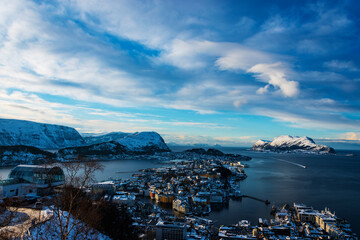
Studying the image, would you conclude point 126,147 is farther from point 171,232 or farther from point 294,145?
point 294,145

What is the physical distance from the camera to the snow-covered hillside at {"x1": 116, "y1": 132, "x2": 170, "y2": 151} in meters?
64.0

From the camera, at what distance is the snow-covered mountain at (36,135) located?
55406 millimetres

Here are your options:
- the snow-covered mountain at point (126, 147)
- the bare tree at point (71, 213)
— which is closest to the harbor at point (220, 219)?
the bare tree at point (71, 213)

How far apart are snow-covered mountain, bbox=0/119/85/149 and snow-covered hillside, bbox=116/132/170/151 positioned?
1883 cm

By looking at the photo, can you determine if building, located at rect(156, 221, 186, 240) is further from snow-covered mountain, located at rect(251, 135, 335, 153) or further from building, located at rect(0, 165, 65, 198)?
snow-covered mountain, located at rect(251, 135, 335, 153)

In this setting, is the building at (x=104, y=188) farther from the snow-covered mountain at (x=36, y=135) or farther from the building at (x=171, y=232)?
the snow-covered mountain at (x=36, y=135)

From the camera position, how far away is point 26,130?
2383 inches

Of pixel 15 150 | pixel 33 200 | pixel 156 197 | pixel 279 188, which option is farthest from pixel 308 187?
pixel 15 150

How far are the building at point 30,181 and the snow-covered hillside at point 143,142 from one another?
51506 mm

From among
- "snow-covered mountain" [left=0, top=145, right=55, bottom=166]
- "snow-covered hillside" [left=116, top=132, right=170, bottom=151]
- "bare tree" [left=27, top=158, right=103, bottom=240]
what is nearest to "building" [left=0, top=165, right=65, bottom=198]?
"bare tree" [left=27, top=158, right=103, bottom=240]

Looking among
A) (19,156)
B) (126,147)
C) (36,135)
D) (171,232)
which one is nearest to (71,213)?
(171,232)

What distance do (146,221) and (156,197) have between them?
551cm

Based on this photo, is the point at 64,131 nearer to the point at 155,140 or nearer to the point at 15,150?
the point at 155,140

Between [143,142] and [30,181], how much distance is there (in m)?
60.2
